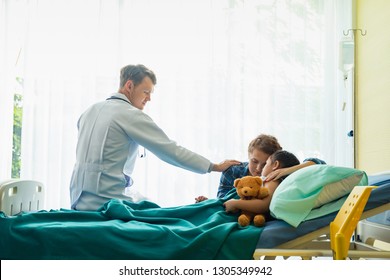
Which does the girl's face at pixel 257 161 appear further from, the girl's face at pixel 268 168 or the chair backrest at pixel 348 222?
the chair backrest at pixel 348 222

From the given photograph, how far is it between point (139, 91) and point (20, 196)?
0.79 meters

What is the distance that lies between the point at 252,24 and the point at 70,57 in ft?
4.03

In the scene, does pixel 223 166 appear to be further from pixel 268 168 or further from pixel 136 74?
pixel 136 74

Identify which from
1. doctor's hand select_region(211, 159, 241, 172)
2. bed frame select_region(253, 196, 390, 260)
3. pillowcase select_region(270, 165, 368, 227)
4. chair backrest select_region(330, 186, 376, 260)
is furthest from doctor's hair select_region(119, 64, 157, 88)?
chair backrest select_region(330, 186, 376, 260)

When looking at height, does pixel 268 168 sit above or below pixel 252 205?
above

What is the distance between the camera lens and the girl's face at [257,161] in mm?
2062

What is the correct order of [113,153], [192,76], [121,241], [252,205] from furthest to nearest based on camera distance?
[192,76]
[113,153]
[252,205]
[121,241]

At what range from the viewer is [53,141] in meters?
3.18

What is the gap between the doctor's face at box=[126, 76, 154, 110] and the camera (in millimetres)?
2402

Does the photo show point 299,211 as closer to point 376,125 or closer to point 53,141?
point 376,125

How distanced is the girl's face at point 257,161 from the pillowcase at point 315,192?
0.49 meters

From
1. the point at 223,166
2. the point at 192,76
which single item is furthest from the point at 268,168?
the point at 192,76

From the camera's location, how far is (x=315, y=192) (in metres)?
1.52

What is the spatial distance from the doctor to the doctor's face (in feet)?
0.54
